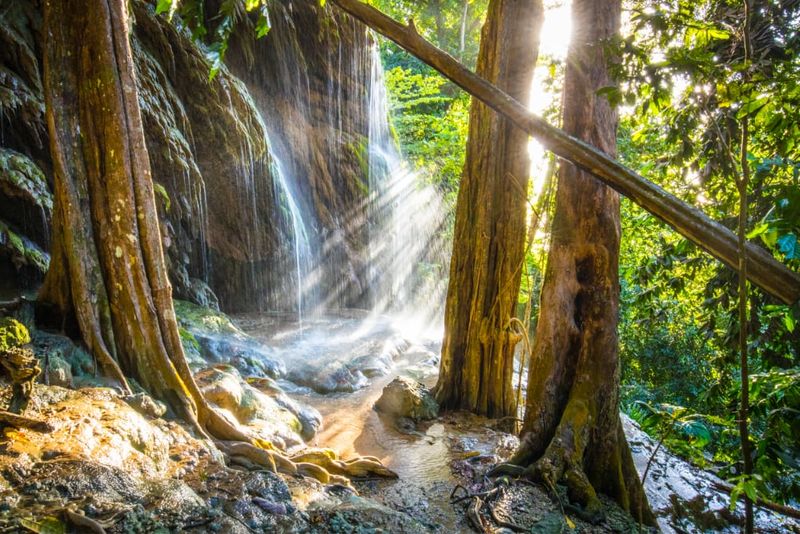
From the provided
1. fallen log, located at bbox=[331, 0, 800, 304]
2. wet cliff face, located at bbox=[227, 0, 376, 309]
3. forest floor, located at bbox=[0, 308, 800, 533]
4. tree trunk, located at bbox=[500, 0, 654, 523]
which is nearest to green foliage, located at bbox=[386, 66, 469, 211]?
wet cliff face, located at bbox=[227, 0, 376, 309]

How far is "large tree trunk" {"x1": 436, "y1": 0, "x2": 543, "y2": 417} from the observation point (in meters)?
5.50

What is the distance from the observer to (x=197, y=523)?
2055 mm

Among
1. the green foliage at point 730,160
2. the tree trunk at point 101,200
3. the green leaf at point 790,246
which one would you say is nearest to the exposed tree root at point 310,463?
the tree trunk at point 101,200

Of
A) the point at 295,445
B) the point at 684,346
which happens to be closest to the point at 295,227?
the point at 295,445

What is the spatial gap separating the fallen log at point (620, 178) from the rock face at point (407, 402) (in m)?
4.12

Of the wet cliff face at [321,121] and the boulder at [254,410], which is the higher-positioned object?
the wet cliff face at [321,121]

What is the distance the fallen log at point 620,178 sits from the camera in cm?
176

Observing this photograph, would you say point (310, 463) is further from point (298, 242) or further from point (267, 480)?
point (298, 242)

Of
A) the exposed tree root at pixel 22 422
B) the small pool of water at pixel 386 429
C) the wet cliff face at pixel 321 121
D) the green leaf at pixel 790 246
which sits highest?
the wet cliff face at pixel 321 121

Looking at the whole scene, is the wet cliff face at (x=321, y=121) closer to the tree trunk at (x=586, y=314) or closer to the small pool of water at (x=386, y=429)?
the small pool of water at (x=386, y=429)

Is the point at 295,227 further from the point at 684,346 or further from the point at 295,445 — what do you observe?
the point at 684,346

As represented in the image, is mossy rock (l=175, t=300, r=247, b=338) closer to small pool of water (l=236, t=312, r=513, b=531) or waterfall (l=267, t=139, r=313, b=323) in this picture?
small pool of water (l=236, t=312, r=513, b=531)

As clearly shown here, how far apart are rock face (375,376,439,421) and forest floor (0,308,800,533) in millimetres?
160

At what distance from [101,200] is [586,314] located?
4.07 meters
